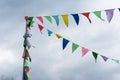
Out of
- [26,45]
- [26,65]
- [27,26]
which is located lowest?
[26,65]

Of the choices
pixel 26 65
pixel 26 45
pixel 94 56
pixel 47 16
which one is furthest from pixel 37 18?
pixel 94 56

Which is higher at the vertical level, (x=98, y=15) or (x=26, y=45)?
(x=98, y=15)

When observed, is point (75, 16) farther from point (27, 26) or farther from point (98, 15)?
point (27, 26)

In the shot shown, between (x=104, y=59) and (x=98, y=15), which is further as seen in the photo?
(x=104, y=59)

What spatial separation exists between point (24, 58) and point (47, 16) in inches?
119

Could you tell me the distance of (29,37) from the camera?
59.0 feet

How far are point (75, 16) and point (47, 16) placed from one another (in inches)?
69.9

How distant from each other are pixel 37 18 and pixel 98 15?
3835 mm

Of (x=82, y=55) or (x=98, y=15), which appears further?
(x=82, y=55)

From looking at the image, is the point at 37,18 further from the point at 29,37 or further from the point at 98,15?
the point at 98,15

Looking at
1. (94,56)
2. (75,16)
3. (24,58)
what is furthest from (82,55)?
(24,58)

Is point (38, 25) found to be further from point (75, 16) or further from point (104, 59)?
point (104, 59)

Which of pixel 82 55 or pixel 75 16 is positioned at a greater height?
pixel 75 16

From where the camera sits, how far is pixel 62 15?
Result: 18266 millimetres
